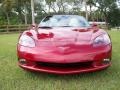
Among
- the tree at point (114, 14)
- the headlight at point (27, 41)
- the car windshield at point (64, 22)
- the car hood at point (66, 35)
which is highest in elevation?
the car windshield at point (64, 22)

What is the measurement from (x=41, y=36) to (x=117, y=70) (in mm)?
1384

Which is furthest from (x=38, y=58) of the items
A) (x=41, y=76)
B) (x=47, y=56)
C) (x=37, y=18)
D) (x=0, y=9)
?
(x=37, y=18)

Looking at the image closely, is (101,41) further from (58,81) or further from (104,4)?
(104,4)

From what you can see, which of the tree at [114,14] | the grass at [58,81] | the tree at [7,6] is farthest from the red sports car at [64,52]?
the tree at [114,14]

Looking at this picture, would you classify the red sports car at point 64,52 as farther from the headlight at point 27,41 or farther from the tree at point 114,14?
the tree at point 114,14

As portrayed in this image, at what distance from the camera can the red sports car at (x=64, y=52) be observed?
12.9 ft

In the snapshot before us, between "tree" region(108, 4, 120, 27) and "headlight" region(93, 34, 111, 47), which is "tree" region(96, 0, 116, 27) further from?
"headlight" region(93, 34, 111, 47)

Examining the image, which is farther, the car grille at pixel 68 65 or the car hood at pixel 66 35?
the car hood at pixel 66 35

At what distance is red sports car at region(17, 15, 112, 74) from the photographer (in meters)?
3.92

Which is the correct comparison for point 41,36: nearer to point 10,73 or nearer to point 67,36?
point 67,36

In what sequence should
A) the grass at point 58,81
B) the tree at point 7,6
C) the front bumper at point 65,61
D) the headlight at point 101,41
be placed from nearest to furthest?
the grass at point 58,81 → the front bumper at point 65,61 → the headlight at point 101,41 → the tree at point 7,6

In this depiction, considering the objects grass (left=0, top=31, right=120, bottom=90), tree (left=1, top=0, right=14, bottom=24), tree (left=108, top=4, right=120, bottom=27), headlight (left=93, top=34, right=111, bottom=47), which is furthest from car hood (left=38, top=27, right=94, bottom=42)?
tree (left=108, top=4, right=120, bottom=27)

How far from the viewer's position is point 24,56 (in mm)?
4125

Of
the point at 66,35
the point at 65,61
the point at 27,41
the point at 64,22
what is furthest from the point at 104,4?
the point at 65,61
